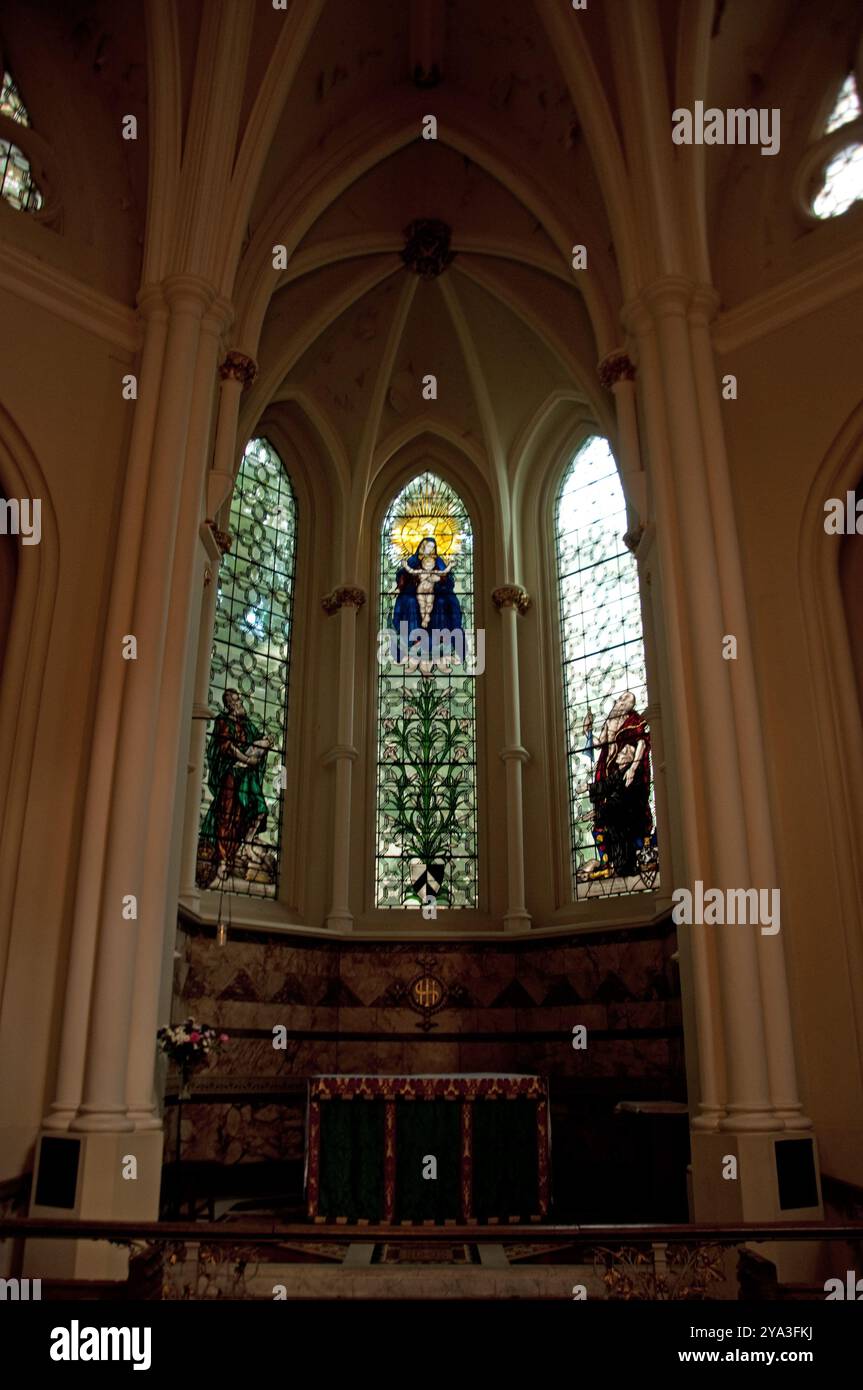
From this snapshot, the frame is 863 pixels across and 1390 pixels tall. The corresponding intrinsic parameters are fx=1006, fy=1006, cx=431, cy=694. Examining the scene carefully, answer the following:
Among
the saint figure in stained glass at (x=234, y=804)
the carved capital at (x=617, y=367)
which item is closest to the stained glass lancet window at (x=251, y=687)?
the saint figure in stained glass at (x=234, y=804)

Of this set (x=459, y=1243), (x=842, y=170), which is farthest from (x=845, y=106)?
(x=459, y=1243)

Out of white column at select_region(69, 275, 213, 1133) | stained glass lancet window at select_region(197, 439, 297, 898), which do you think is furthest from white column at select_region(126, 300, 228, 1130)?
stained glass lancet window at select_region(197, 439, 297, 898)

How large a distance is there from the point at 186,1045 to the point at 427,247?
9073 mm

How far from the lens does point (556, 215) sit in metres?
10.4

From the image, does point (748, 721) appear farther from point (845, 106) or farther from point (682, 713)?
point (845, 106)

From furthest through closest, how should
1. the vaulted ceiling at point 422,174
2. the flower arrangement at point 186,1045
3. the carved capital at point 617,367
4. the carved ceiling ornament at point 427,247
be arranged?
the carved ceiling ornament at point 427,247 < the carved capital at point 617,367 < the vaulted ceiling at point 422,174 < the flower arrangement at point 186,1045

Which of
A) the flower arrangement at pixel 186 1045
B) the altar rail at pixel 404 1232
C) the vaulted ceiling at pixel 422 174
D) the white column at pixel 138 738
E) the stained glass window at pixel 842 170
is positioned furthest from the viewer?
the vaulted ceiling at pixel 422 174

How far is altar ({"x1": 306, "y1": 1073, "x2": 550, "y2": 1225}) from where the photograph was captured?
7.44 meters

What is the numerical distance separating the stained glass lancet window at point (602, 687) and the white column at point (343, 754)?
2505 millimetres

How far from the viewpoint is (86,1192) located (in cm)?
584

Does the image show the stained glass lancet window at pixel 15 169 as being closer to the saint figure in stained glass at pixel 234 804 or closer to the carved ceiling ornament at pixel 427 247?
the carved ceiling ornament at pixel 427 247

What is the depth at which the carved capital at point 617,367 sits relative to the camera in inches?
358

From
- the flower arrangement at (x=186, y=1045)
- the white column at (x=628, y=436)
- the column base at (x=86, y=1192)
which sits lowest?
the column base at (x=86, y=1192)
